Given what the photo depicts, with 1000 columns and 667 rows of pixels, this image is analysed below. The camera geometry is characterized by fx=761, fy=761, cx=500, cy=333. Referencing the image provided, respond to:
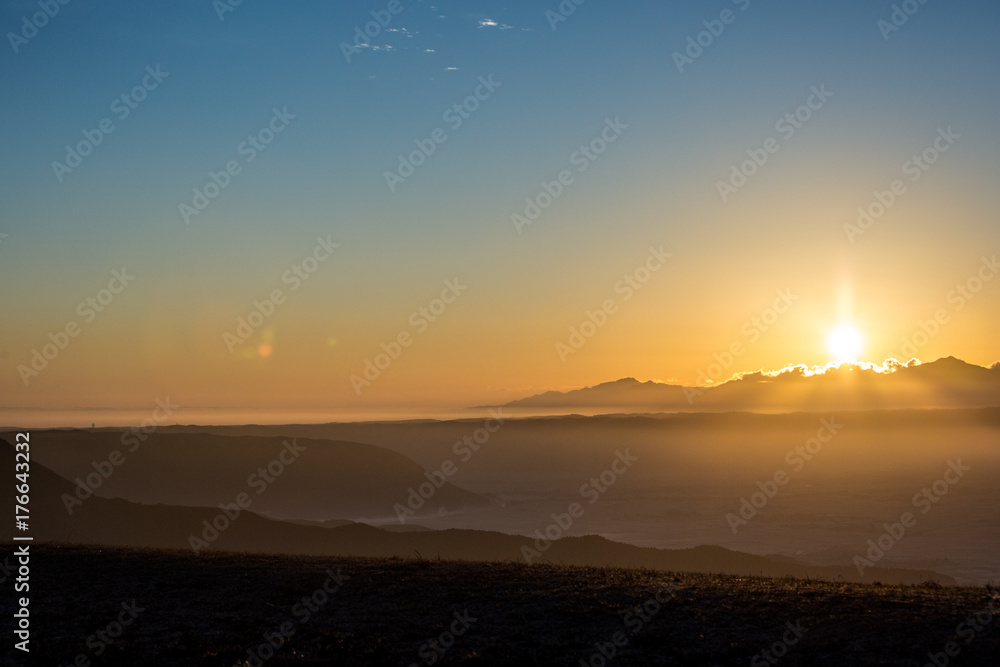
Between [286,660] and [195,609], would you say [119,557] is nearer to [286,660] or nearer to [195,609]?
[195,609]

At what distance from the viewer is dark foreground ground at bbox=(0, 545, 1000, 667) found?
12852 mm

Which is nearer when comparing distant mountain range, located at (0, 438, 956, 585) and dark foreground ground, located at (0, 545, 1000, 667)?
dark foreground ground, located at (0, 545, 1000, 667)

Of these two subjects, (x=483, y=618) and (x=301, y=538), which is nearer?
(x=483, y=618)

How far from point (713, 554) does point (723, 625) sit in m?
149

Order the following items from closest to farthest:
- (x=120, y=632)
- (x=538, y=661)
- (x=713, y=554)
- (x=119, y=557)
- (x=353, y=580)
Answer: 1. (x=538, y=661)
2. (x=120, y=632)
3. (x=353, y=580)
4. (x=119, y=557)
5. (x=713, y=554)

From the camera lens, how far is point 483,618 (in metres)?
14.9

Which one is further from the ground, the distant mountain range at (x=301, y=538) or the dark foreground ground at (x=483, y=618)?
the dark foreground ground at (x=483, y=618)

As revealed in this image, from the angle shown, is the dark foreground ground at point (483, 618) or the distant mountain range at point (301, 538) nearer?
the dark foreground ground at point (483, 618)

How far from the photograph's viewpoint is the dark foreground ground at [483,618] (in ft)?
42.2

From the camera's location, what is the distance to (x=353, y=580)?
703 inches

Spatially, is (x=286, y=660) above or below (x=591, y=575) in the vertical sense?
below

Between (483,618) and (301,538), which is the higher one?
(483,618)

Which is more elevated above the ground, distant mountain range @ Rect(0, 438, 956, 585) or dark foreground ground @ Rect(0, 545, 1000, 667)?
dark foreground ground @ Rect(0, 545, 1000, 667)

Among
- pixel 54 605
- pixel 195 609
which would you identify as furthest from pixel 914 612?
pixel 54 605
